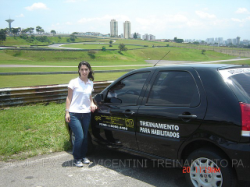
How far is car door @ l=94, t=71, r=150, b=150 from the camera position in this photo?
3688 mm

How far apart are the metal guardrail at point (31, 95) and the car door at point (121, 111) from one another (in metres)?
5.43

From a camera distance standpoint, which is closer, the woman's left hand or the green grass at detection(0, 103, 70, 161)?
the woman's left hand

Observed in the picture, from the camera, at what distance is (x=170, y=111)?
3.16 meters

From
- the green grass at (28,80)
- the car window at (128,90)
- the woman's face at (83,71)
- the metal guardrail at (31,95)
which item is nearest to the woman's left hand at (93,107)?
the car window at (128,90)

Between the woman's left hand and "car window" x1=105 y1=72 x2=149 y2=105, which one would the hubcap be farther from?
the woman's left hand

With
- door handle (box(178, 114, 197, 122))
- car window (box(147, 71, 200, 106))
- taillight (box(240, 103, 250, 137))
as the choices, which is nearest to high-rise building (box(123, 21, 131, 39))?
car window (box(147, 71, 200, 106))

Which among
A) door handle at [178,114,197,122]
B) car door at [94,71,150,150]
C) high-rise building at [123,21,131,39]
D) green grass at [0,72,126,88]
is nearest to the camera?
door handle at [178,114,197,122]

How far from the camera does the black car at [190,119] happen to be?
265 cm

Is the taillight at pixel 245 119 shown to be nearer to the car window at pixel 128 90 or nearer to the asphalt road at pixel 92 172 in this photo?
the asphalt road at pixel 92 172

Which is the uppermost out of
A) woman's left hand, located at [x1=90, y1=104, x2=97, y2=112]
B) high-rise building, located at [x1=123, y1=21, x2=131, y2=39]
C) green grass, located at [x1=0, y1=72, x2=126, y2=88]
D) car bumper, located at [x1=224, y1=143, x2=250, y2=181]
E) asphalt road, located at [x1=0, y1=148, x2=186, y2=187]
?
high-rise building, located at [x1=123, y1=21, x2=131, y2=39]

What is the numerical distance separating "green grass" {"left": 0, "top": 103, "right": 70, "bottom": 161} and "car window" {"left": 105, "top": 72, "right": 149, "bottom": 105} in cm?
167

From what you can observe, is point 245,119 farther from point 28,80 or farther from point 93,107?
point 28,80

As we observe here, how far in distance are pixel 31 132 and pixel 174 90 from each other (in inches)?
157

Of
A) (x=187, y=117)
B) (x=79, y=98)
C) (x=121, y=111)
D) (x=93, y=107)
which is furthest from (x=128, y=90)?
(x=187, y=117)
